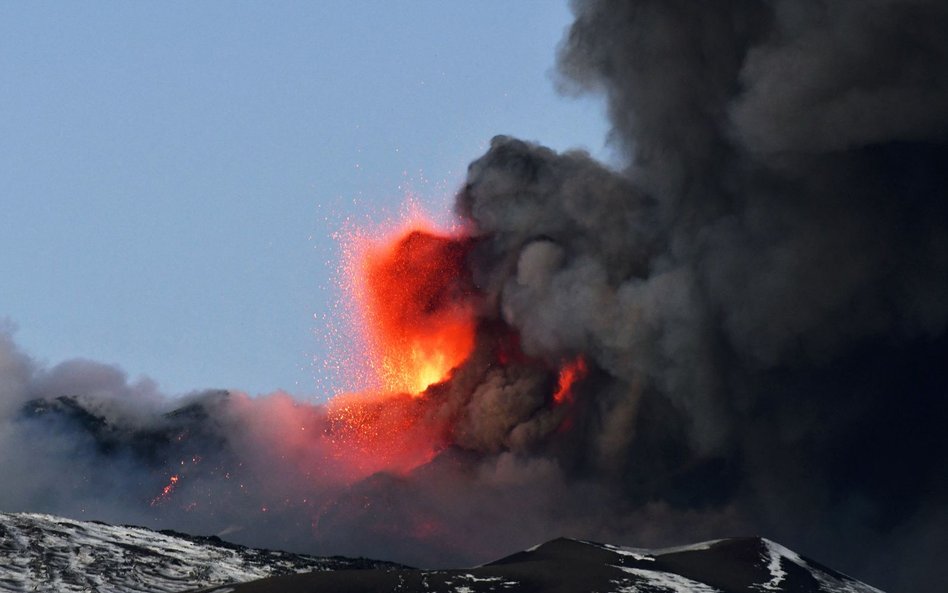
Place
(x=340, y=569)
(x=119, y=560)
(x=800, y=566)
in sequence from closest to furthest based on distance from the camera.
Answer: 1. (x=119, y=560)
2. (x=340, y=569)
3. (x=800, y=566)

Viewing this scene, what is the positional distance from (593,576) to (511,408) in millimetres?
54293

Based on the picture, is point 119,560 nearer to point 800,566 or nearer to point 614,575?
point 614,575

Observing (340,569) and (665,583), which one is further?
(340,569)

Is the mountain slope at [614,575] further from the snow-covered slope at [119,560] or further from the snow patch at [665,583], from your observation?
the snow-covered slope at [119,560]

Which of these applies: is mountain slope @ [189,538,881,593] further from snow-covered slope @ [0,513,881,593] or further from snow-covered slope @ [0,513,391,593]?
snow-covered slope @ [0,513,391,593]

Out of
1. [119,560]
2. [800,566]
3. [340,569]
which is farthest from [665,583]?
[119,560]

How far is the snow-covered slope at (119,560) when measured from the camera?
14562 cm

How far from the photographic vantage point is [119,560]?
156500 mm

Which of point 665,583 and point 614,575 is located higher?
point 614,575

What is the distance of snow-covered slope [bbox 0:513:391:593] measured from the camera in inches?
5733

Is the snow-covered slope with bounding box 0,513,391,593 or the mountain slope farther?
the snow-covered slope with bounding box 0,513,391,593

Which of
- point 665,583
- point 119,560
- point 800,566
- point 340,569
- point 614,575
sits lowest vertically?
point 119,560

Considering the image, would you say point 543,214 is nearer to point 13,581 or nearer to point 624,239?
point 624,239

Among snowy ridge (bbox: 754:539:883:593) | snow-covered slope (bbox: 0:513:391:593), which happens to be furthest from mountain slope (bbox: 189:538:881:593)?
snow-covered slope (bbox: 0:513:391:593)
